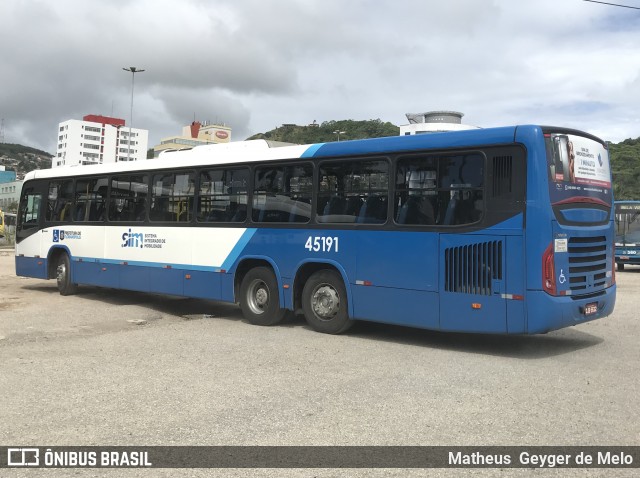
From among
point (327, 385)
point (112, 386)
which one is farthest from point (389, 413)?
point (112, 386)

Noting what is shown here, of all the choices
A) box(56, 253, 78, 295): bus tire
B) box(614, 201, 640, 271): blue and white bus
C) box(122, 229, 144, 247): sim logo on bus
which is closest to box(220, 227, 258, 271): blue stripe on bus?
box(122, 229, 144, 247): sim logo on bus

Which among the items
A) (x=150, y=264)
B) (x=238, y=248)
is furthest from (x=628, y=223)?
(x=150, y=264)

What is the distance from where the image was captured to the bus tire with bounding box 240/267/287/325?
10156 mm

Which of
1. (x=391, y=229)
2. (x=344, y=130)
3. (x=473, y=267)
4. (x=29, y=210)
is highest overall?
(x=344, y=130)

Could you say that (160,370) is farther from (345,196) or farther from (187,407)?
(345,196)

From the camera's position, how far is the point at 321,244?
9.44 m

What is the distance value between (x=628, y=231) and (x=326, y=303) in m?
21.7

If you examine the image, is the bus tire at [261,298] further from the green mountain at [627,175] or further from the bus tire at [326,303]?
the green mountain at [627,175]

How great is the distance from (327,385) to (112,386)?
220 centimetres

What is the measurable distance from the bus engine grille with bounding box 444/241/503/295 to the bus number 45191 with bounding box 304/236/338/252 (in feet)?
6.22

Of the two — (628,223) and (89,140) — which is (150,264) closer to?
(628,223)

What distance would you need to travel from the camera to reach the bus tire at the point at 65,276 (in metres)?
14.4

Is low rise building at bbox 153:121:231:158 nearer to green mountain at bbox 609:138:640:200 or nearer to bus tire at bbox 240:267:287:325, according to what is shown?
green mountain at bbox 609:138:640:200

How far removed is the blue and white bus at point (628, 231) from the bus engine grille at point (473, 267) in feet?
70.8
